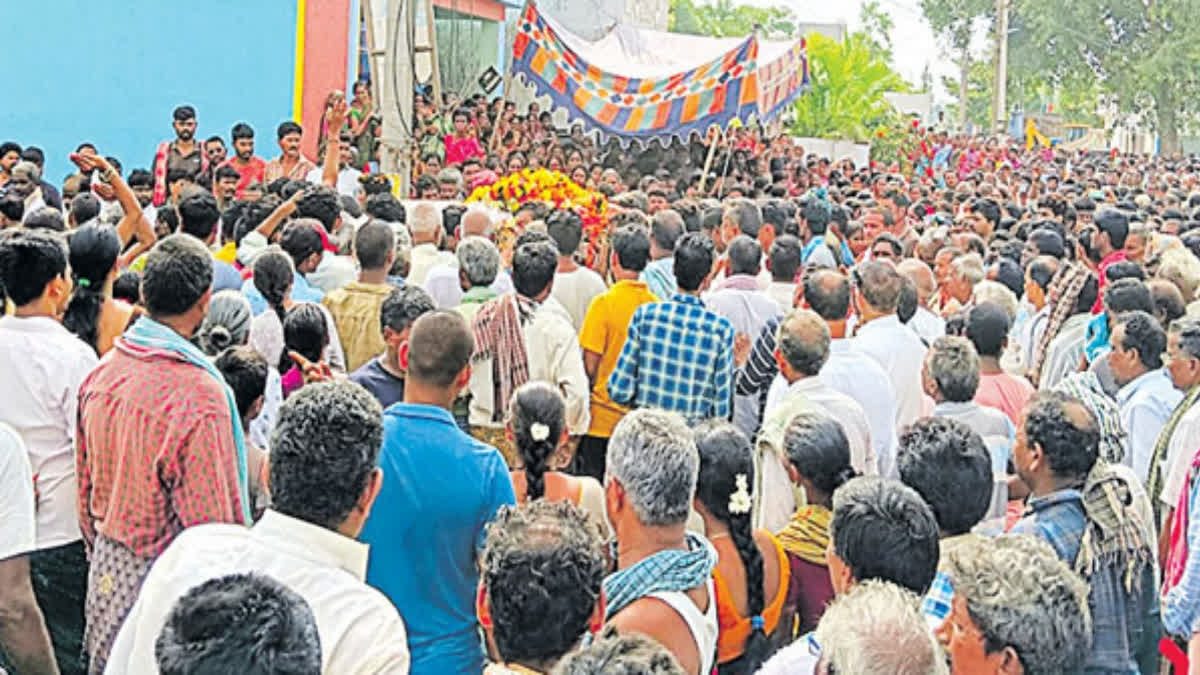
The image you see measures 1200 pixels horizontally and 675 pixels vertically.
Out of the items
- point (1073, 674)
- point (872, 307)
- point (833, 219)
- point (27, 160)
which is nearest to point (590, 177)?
point (833, 219)

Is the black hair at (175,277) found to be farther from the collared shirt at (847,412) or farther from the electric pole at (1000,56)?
the electric pole at (1000,56)

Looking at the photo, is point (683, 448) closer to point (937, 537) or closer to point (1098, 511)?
point (937, 537)

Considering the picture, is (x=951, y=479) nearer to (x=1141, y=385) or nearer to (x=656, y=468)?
(x=656, y=468)

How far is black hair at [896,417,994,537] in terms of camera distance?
3.55m

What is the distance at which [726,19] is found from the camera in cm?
8756

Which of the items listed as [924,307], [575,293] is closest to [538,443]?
[575,293]

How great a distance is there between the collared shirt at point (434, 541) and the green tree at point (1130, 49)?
1784 inches

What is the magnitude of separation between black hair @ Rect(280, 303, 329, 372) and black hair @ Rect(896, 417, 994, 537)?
6.93 feet

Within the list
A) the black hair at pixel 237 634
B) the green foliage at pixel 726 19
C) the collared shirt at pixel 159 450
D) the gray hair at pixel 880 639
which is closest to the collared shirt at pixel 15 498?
the collared shirt at pixel 159 450

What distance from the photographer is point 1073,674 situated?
9.38 ft

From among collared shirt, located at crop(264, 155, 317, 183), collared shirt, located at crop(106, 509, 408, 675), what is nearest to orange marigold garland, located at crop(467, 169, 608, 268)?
collared shirt, located at crop(264, 155, 317, 183)

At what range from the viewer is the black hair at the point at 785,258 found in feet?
22.8

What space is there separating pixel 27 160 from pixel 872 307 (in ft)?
20.6

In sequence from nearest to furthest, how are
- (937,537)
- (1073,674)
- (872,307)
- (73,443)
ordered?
(1073,674) < (937,537) < (73,443) < (872,307)
